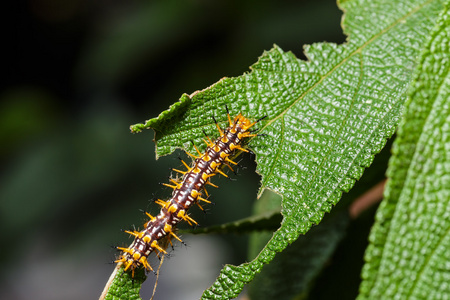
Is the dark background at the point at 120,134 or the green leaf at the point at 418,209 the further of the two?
the dark background at the point at 120,134

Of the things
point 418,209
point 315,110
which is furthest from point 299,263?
point 418,209

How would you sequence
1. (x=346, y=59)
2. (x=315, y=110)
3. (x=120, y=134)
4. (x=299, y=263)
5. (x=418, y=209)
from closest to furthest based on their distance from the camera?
(x=418, y=209) → (x=315, y=110) → (x=346, y=59) → (x=299, y=263) → (x=120, y=134)

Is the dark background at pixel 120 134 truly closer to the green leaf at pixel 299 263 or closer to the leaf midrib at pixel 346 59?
the green leaf at pixel 299 263

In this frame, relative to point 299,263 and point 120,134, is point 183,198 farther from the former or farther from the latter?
point 120,134

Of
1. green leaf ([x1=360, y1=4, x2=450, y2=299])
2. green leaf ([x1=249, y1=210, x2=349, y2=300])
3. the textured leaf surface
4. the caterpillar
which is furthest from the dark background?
green leaf ([x1=360, y1=4, x2=450, y2=299])

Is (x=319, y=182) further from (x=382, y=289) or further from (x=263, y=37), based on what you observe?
(x=263, y=37)

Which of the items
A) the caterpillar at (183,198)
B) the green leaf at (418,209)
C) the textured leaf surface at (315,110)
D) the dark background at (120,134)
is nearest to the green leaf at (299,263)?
the caterpillar at (183,198)
